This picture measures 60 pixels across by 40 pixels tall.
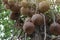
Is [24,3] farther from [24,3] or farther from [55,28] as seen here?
[55,28]

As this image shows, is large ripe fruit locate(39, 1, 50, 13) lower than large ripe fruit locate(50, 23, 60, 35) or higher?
higher

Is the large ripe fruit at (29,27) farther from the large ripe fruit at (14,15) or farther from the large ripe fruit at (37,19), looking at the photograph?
the large ripe fruit at (14,15)

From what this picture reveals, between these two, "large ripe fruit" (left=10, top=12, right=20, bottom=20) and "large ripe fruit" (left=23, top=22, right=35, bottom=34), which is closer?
"large ripe fruit" (left=23, top=22, right=35, bottom=34)

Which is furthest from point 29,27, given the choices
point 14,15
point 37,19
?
point 14,15

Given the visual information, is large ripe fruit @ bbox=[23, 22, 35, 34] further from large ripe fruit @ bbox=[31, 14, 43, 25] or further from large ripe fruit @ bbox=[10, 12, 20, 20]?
large ripe fruit @ bbox=[10, 12, 20, 20]

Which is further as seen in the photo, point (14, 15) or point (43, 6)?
point (14, 15)

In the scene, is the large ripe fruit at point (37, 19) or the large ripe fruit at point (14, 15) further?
the large ripe fruit at point (14, 15)

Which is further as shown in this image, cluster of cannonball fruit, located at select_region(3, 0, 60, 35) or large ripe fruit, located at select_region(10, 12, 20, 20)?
large ripe fruit, located at select_region(10, 12, 20, 20)

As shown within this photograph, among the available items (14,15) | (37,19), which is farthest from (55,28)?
(14,15)

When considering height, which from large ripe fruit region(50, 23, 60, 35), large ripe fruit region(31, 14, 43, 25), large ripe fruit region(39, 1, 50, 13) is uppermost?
large ripe fruit region(39, 1, 50, 13)

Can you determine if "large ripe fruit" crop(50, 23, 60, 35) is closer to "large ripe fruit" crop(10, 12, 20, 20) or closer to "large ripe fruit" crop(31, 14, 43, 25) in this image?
"large ripe fruit" crop(31, 14, 43, 25)

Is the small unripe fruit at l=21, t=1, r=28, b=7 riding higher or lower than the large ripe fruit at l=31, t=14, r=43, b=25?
higher

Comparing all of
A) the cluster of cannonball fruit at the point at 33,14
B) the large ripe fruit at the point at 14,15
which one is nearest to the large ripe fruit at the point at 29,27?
the cluster of cannonball fruit at the point at 33,14

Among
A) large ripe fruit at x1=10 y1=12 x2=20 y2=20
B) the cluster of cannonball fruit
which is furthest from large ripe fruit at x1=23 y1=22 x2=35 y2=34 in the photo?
large ripe fruit at x1=10 y1=12 x2=20 y2=20
